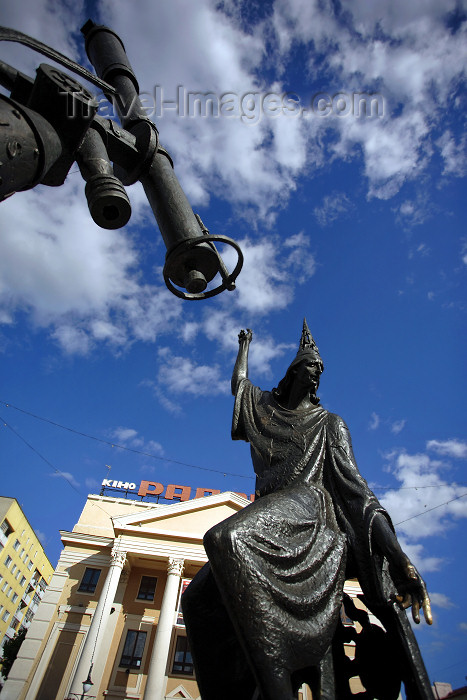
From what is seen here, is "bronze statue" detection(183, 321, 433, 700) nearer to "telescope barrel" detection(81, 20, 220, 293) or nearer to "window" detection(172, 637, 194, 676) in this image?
"telescope barrel" detection(81, 20, 220, 293)

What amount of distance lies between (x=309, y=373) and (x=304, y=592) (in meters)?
1.72

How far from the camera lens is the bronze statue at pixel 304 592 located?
2.15m

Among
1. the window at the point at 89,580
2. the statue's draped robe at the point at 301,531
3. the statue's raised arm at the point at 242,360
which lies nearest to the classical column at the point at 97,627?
the window at the point at 89,580

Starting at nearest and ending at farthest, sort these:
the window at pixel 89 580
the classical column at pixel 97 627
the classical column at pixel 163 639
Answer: the classical column at pixel 163 639 < the classical column at pixel 97 627 < the window at pixel 89 580

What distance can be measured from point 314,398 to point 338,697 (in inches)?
79.3

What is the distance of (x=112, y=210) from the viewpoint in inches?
98.7

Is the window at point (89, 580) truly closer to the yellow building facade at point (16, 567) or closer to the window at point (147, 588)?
the window at point (147, 588)

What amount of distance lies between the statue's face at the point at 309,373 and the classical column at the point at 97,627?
22.3 metres

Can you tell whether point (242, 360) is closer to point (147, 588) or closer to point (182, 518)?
point (182, 518)

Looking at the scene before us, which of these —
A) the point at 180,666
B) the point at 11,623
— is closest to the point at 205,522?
the point at 180,666

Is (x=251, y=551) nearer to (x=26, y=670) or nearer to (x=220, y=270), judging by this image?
(x=220, y=270)

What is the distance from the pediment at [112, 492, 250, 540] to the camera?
2570 cm

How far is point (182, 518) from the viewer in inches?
1083

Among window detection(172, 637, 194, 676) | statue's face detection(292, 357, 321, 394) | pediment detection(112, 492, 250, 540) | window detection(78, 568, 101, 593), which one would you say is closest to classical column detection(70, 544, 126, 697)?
pediment detection(112, 492, 250, 540)
